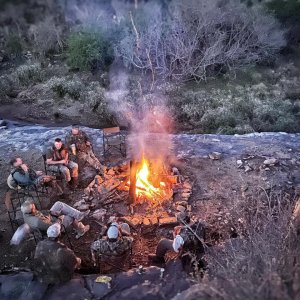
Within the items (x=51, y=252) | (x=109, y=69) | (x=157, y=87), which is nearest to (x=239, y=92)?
(x=157, y=87)

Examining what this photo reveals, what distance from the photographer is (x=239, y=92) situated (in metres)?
13.3

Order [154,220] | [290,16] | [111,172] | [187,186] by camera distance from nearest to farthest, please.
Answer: [154,220] < [187,186] < [111,172] < [290,16]

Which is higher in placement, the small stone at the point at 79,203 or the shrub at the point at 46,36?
the shrub at the point at 46,36

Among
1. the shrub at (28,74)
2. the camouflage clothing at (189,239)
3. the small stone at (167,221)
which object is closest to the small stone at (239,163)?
the small stone at (167,221)

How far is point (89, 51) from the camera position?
1498 cm

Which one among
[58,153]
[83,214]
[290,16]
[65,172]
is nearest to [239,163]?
[83,214]

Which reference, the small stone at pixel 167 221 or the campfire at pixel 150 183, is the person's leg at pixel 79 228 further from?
the small stone at pixel 167 221

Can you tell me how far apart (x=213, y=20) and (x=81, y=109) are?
20.5ft

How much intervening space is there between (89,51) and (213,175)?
9366mm

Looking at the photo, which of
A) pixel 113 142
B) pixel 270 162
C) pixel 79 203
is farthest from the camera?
pixel 113 142

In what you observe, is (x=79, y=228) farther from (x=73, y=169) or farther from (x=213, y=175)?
(x=213, y=175)

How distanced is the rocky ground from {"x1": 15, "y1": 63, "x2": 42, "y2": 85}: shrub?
4948 millimetres

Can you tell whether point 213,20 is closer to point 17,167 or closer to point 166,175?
point 166,175

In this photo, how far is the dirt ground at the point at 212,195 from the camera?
225 inches
